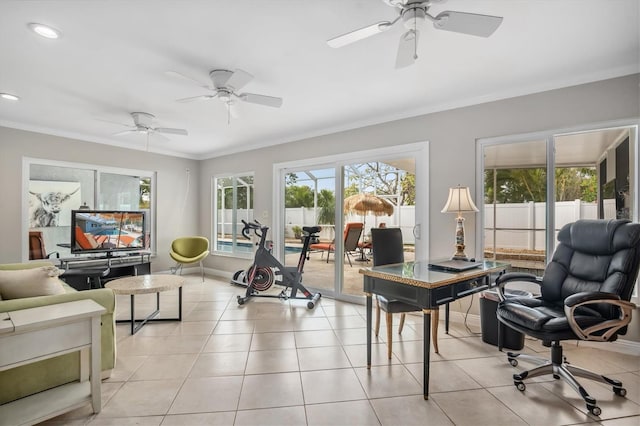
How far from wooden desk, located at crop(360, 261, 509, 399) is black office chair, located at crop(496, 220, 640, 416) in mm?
243

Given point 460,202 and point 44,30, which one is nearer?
point 44,30

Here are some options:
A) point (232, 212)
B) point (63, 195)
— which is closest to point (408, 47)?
point (232, 212)

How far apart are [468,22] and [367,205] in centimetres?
→ 283

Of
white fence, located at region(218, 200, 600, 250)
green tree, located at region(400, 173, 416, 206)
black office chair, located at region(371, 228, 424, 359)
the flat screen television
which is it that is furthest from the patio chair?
the flat screen television

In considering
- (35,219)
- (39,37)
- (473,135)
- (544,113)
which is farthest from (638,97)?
(35,219)

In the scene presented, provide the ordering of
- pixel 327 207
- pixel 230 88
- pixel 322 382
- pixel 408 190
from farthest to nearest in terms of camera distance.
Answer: pixel 327 207, pixel 408 190, pixel 230 88, pixel 322 382

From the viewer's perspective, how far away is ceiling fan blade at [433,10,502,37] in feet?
5.50

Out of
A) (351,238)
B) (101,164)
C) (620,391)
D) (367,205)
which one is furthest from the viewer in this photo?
(101,164)

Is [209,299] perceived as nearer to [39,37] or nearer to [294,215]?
[294,215]

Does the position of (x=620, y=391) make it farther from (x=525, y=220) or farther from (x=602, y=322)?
(x=525, y=220)

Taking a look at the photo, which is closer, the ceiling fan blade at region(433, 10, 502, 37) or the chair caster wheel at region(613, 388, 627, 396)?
the ceiling fan blade at region(433, 10, 502, 37)

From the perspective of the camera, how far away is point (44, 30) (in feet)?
7.14

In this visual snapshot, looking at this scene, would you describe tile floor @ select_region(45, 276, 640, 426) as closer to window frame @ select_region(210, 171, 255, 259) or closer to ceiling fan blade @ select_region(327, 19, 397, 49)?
ceiling fan blade @ select_region(327, 19, 397, 49)

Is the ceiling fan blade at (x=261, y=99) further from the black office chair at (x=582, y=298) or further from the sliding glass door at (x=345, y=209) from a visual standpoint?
the black office chair at (x=582, y=298)
